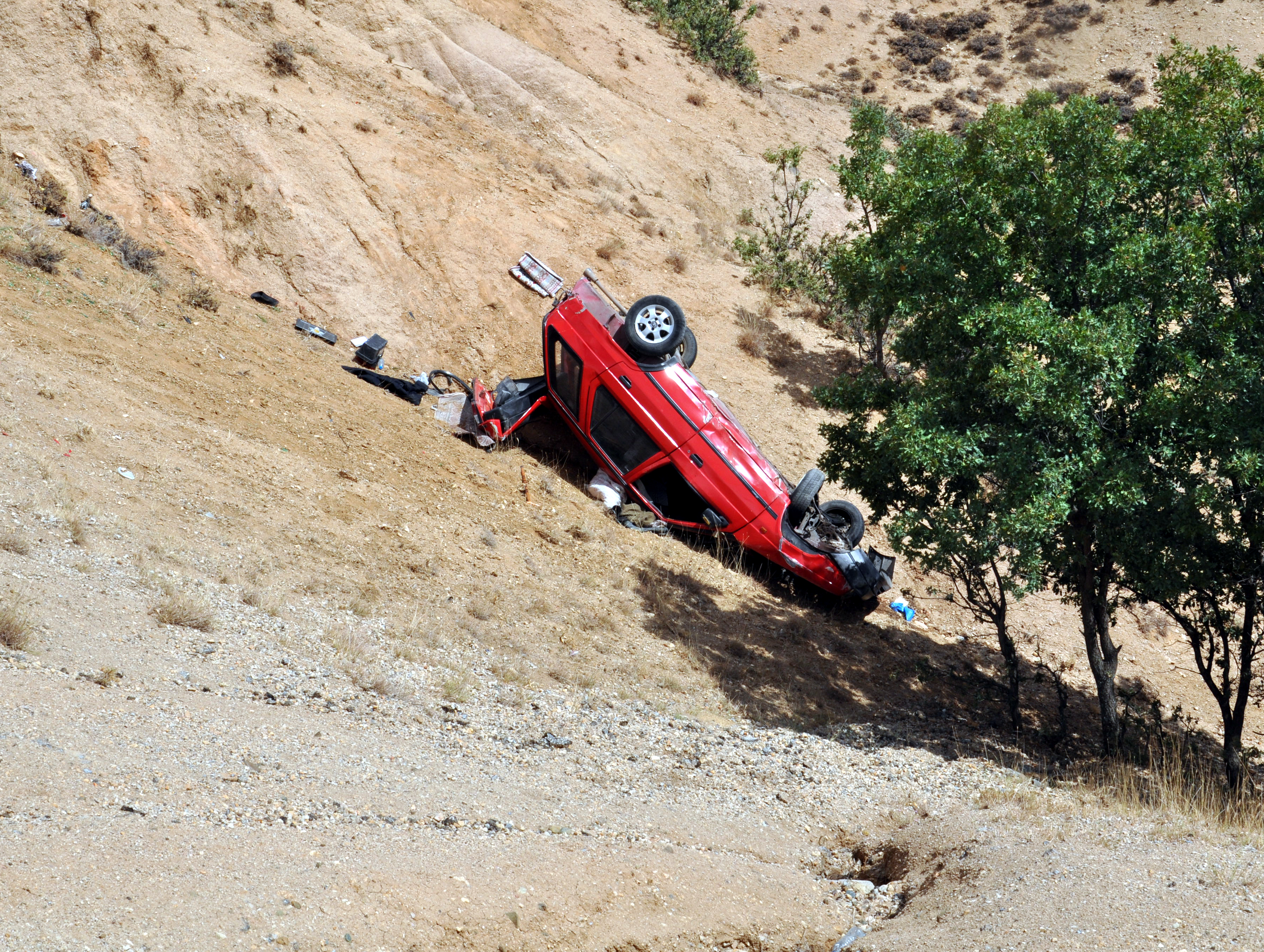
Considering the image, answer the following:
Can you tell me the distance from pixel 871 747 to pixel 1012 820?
209 cm

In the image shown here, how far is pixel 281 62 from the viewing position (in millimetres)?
16016

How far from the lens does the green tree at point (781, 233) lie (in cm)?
1923

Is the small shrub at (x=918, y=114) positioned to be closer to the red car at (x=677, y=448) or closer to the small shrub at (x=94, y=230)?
the red car at (x=677, y=448)

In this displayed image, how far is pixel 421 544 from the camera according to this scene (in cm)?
979

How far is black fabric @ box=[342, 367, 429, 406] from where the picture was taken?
1271cm

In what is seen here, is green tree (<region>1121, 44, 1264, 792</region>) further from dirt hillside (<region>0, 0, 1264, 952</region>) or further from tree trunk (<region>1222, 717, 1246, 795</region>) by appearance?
dirt hillside (<region>0, 0, 1264, 952</region>)

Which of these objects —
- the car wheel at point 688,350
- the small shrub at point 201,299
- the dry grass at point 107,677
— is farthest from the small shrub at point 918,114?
the dry grass at point 107,677

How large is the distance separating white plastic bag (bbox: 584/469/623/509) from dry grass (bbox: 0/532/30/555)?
6110 millimetres

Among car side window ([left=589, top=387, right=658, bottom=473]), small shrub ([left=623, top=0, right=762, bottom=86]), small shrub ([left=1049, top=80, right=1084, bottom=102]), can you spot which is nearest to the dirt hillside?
car side window ([left=589, top=387, right=658, bottom=473])

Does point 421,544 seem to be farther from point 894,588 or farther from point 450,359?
point 894,588

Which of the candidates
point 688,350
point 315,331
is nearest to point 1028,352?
point 688,350

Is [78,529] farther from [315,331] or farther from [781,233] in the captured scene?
[781,233]

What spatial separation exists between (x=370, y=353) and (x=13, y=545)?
246 inches

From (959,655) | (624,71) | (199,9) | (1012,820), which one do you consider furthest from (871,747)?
(624,71)
